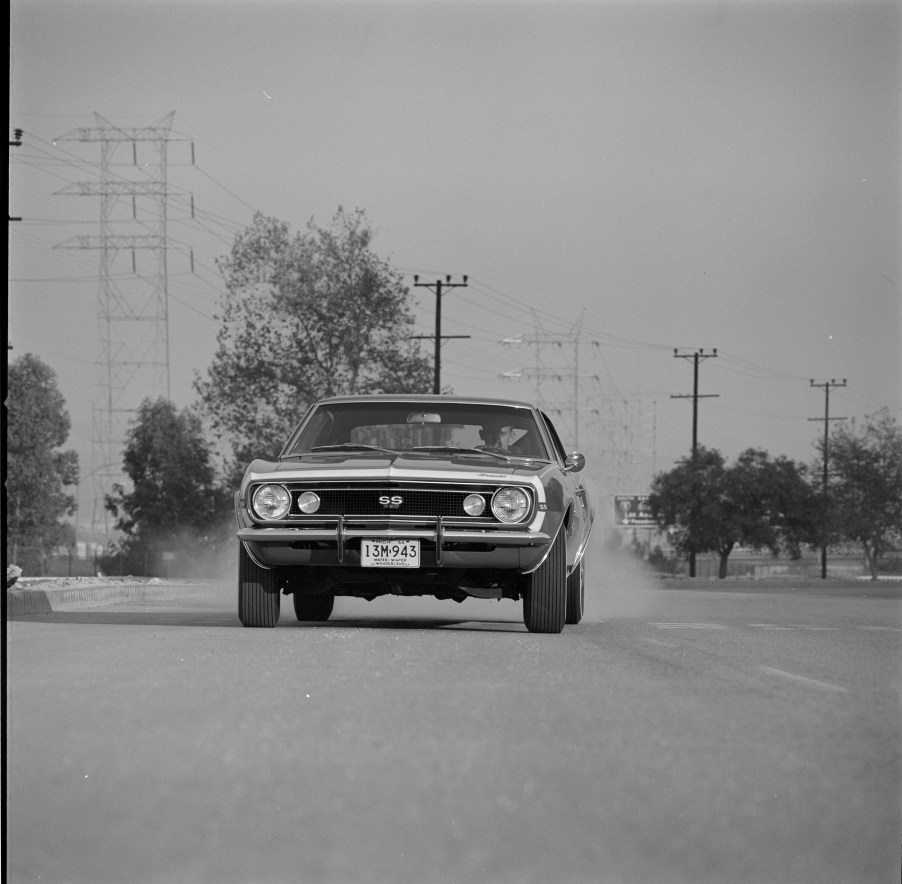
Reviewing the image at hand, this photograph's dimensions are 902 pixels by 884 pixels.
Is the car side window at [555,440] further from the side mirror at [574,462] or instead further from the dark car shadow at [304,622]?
the dark car shadow at [304,622]

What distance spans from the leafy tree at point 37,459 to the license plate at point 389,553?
1871 inches

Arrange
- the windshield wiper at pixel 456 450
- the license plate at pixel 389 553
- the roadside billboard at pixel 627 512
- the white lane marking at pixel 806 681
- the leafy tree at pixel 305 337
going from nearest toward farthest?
the white lane marking at pixel 806 681 → the license plate at pixel 389 553 → the windshield wiper at pixel 456 450 → the leafy tree at pixel 305 337 → the roadside billboard at pixel 627 512

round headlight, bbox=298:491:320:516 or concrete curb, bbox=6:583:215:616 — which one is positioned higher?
round headlight, bbox=298:491:320:516

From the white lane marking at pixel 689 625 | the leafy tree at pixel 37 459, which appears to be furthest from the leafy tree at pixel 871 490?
the white lane marking at pixel 689 625

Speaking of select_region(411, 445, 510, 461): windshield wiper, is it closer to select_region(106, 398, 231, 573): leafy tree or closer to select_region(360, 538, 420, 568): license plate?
select_region(360, 538, 420, 568): license plate

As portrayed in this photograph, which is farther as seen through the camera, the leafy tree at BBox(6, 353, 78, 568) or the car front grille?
the leafy tree at BBox(6, 353, 78, 568)

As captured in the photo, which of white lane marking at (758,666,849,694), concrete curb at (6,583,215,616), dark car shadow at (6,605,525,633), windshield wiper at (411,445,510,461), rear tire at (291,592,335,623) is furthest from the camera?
concrete curb at (6,583,215,616)

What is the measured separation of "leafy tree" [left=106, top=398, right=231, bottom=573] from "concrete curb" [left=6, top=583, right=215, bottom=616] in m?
20.3

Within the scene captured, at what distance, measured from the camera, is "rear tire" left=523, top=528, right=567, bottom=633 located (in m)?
10.2

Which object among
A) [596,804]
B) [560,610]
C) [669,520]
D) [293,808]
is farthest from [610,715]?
[669,520]

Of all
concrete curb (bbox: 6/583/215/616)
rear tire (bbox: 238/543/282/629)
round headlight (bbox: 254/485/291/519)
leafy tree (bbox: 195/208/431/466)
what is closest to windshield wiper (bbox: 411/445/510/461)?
round headlight (bbox: 254/485/291/519)

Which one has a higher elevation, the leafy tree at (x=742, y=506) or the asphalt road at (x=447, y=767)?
the asphalt road at (x=447, y=767)

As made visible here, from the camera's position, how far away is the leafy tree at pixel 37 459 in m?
57.6

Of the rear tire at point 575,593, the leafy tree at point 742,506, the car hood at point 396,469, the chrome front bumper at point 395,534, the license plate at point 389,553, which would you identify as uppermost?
the car hood at point 396,469
